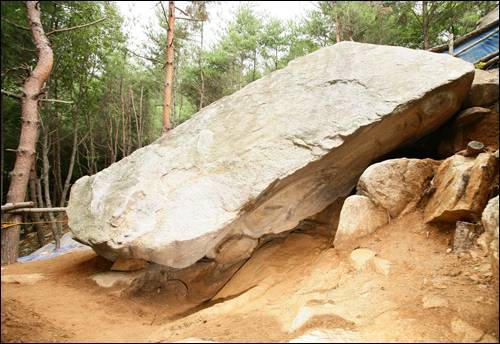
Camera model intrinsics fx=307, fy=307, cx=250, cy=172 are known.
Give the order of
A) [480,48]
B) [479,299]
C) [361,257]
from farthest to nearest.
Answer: [480,48], [361,257], [479,299]

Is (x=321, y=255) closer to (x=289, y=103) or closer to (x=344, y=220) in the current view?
(x=344, y=220)

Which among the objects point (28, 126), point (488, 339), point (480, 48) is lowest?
point (488, 339)

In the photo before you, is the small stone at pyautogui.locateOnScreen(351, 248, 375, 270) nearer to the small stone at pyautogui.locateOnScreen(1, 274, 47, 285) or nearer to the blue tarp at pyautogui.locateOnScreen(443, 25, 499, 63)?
the small stone at pyautogui.locateOnScreen(1, 274, 47, 285)

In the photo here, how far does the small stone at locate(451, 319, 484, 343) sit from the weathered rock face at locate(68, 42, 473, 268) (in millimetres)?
2560

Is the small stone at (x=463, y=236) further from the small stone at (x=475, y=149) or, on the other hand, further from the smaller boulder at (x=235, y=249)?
the smaller boulder at (x=235, y=249)

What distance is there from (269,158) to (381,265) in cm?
207

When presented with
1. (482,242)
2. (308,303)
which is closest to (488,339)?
(482,242)

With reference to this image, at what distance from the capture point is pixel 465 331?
2512 mm

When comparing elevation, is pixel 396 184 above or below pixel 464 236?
above

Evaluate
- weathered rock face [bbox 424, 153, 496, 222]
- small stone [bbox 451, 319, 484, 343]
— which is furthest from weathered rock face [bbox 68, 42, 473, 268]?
small stone [bbox 451, 319, 484, 343]

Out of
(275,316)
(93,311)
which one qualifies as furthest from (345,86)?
(93,311)

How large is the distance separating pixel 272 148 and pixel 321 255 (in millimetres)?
1754

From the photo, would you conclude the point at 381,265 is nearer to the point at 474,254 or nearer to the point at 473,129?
the point at 474,254

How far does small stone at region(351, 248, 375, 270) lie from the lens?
150 inches
